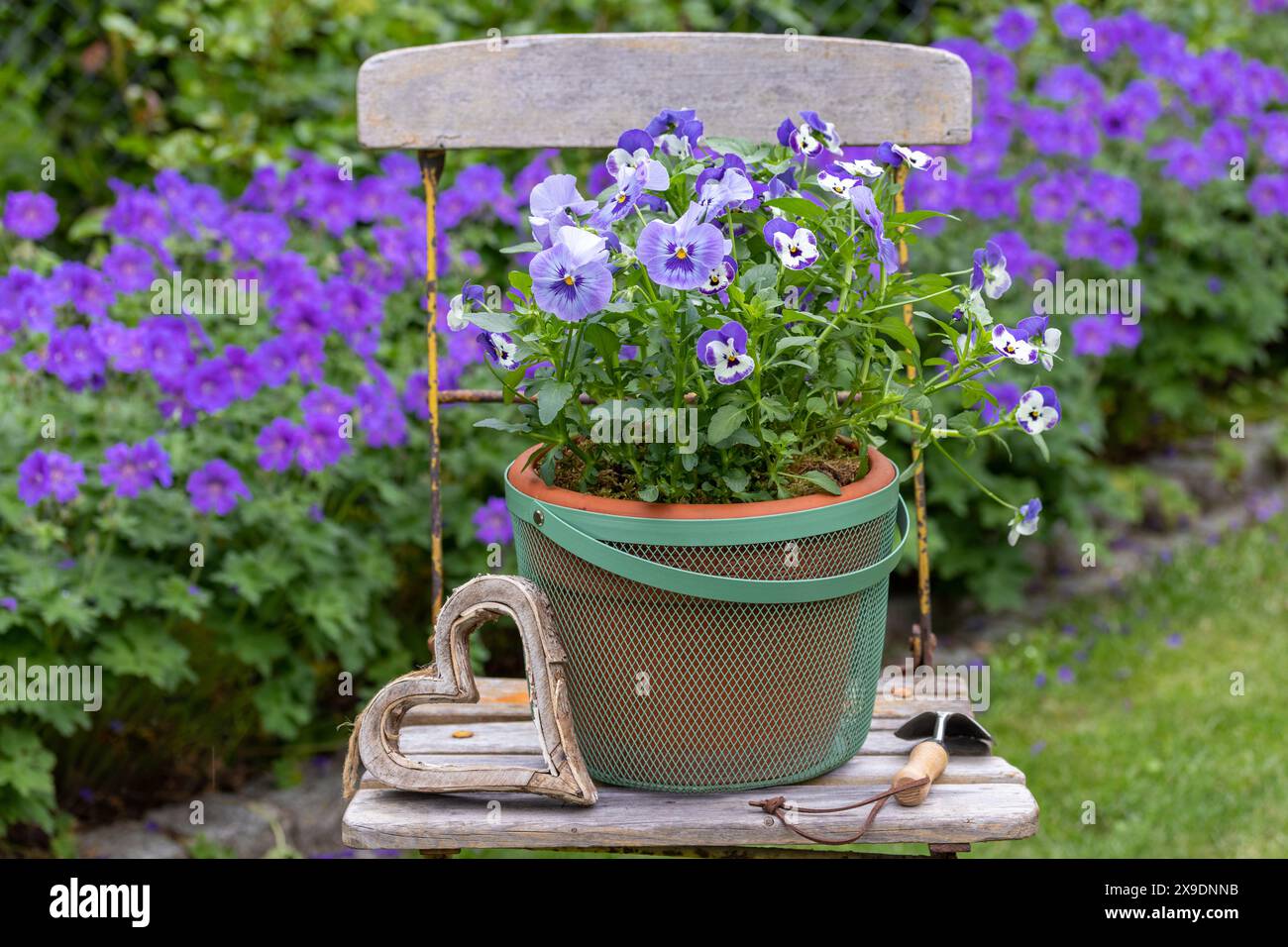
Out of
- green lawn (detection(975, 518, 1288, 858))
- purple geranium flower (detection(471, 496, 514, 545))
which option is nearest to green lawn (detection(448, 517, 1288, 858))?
green lawn (detection(975, 518, 1288, 858))

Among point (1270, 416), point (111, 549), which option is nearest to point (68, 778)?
point (111, 549)

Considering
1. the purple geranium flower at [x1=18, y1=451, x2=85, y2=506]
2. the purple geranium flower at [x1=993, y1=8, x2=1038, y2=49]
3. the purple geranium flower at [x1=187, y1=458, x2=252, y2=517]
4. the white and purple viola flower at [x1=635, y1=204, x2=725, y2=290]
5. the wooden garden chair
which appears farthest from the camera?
→ the purple geranium flower at [x1=993, y1=8, x2=1038, y2=49]

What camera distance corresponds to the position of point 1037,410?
143 centimetres

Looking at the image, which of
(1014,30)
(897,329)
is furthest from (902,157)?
(1014,30)

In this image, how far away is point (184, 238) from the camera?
2785mm

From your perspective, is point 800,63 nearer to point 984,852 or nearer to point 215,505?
point 215,505

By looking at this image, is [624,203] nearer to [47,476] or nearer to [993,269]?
[993,269]

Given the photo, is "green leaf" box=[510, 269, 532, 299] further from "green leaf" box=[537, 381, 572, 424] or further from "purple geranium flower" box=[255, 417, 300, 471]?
"purple geranium flower" box=[255, 417, 300, 471]

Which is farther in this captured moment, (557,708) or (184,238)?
(184,238)

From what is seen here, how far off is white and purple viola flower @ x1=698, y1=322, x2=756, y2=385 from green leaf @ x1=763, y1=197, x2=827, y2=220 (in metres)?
0.15

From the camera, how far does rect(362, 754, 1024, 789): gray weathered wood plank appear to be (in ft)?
4.91

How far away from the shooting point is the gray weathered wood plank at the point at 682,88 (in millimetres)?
1817

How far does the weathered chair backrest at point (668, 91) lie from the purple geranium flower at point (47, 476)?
2.23 feet

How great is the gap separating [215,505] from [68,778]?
21.4 inches
